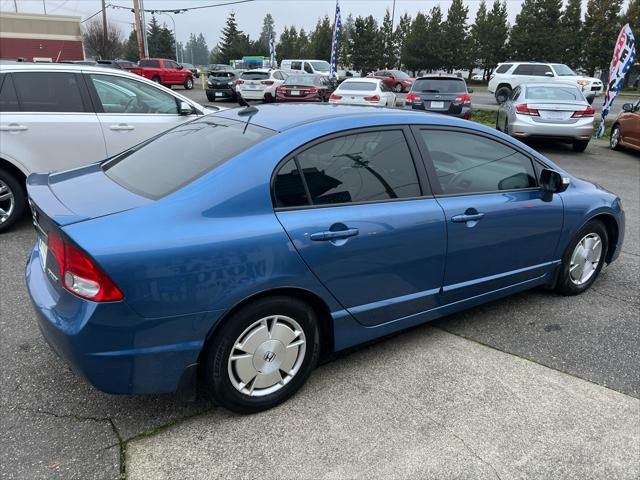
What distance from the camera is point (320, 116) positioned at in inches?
117

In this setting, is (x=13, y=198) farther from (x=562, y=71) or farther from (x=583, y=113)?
(x=562, y=71)

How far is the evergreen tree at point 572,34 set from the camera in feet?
154

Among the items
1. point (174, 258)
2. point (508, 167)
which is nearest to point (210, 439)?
point (174, 258)

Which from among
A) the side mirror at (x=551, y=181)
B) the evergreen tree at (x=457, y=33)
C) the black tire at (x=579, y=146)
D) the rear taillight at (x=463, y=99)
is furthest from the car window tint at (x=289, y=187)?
the evergreen tree at (x=457, y=33)

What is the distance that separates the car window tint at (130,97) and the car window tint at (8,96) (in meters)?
0.78

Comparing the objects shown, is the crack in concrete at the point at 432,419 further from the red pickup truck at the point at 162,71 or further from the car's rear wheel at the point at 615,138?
A: the red pickup truck at the point at 162,71

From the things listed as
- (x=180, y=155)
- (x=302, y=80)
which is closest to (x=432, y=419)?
(x=180, y=155)

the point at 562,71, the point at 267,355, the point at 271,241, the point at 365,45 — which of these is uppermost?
the point at 365,45

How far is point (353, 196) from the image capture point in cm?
283

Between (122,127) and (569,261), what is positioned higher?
(122,127)

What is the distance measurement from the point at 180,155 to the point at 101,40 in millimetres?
61502

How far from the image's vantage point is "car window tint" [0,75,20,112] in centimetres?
507

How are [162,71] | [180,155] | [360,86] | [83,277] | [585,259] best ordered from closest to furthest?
[83,277], [180,155], [585,259], [360,86], [162,71]

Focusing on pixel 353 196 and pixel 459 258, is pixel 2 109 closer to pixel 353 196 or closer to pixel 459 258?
pixel 353 196
